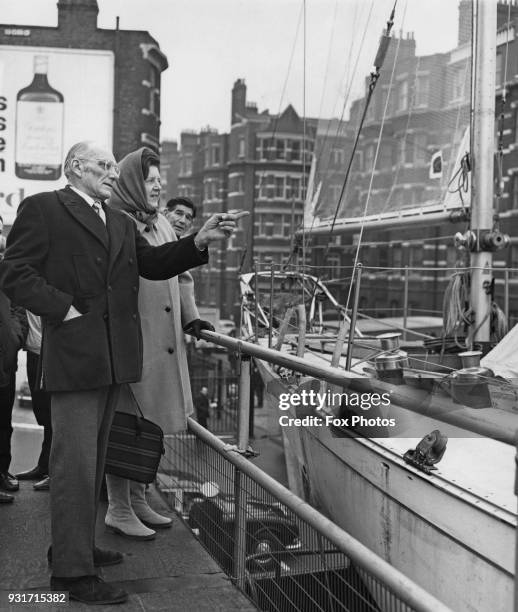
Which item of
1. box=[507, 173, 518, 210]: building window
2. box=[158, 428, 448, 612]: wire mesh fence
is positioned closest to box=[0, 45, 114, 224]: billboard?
box=[507, 173, 518, 210]: building window

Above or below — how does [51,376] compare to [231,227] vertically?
below

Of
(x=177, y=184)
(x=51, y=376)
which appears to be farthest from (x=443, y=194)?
(x=177, y=184)

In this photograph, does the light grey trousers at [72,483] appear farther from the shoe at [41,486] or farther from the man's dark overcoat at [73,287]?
the shoe at [41,486]

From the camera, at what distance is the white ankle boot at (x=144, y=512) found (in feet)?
12.7

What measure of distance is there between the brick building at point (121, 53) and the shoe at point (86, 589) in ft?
99.4

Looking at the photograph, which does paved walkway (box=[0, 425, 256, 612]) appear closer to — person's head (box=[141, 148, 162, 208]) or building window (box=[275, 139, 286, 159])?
person's head (box=[141, 148, 162, 208])

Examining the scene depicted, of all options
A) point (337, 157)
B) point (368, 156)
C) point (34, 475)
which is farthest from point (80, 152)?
point (337, 157)

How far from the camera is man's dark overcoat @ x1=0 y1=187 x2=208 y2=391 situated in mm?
2768

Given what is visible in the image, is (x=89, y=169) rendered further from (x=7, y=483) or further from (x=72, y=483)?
(x=7, y=483)

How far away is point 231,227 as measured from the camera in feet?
9.81

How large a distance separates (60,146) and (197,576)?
92.2 feet

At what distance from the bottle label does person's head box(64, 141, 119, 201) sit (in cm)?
2757

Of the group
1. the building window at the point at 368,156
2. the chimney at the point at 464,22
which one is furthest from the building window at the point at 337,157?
the chimney at the point at 464,22

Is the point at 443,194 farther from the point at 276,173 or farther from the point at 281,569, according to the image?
the point at 276,173
